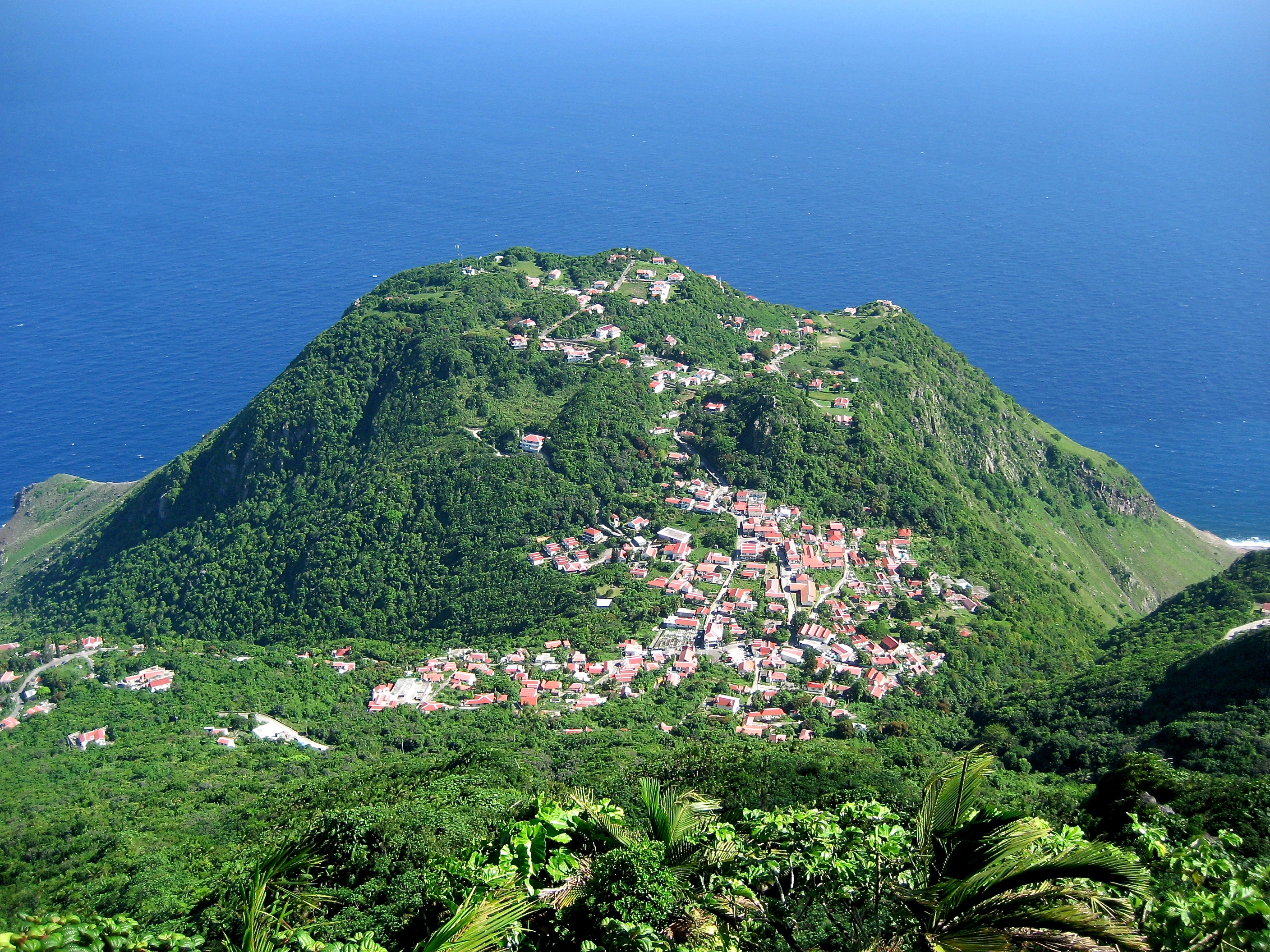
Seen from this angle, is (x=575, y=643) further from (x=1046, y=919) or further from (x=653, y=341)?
(x=1046, y=919)

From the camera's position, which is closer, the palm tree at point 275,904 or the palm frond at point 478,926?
the palm frond at point 478,926

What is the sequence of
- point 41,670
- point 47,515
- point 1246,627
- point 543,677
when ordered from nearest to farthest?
point 543,677 < point 1246,627 < point 41,670 < point 47,515

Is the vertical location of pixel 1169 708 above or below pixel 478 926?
above

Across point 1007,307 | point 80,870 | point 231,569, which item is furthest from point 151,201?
point 80,870

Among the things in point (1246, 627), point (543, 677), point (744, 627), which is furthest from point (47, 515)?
point (1246, 627)

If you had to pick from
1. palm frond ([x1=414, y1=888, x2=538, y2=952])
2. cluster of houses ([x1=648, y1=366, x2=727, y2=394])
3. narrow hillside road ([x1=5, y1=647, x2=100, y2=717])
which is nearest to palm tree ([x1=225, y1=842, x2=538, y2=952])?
palm frond ([x1=414, y1=888, x2=538, y2=952])

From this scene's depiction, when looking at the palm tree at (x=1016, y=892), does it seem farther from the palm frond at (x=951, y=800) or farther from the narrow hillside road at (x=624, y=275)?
the narrow hillside road at (x=624, y=275)

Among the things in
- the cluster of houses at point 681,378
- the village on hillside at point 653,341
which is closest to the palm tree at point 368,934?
the village on hillside at point 653,341
